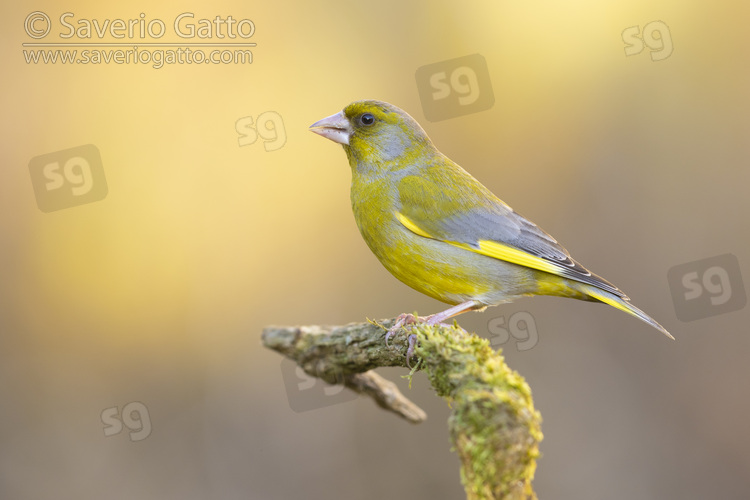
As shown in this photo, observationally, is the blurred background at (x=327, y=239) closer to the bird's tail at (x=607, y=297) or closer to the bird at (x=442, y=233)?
the bird at (x=442, y=233)

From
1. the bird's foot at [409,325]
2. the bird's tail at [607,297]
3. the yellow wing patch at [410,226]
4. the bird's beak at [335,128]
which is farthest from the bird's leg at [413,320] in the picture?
the bird's beak at [335,128]

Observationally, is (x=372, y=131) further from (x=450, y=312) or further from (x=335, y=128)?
(x=450, y=312)

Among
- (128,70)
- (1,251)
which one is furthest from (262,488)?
(128,70)

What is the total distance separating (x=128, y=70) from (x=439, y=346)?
4.38m

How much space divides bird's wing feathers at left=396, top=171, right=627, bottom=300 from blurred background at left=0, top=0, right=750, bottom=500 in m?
1.89

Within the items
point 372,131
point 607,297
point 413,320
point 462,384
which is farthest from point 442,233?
point 462,384

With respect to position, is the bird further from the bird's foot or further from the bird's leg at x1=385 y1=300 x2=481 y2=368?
the bird's foot

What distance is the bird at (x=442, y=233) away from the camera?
12.0 feet

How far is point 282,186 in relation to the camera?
604 centimetres

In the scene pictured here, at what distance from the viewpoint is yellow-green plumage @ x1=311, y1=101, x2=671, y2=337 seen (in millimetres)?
3662

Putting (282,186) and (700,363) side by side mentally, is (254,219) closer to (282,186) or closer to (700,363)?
(282,186)

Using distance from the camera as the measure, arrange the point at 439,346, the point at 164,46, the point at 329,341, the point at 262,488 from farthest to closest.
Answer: the point at 164,46, the point at 262,488, the point at 329,341, the point at 439,346

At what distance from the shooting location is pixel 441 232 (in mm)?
3713

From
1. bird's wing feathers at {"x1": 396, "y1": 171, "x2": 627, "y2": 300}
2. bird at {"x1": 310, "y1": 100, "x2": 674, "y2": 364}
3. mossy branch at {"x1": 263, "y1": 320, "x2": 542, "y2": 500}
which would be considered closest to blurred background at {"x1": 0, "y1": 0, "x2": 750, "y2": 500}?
bird at {"x1": 310, "y1": 100, "x2": 674, "y2": 364}
